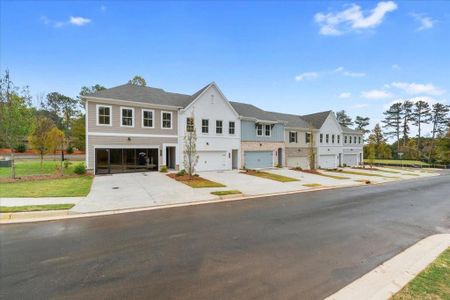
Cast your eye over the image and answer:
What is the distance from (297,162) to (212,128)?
50.9 ft

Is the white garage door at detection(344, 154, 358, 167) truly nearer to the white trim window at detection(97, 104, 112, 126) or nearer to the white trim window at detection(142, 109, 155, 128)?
the white trim window at detection(142, 109, 155, 128)

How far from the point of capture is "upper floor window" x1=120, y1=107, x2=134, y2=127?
19.0 meters

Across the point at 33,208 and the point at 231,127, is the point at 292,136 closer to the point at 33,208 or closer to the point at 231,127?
the point at 231,127

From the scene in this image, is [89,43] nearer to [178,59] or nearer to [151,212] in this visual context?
[178,59]

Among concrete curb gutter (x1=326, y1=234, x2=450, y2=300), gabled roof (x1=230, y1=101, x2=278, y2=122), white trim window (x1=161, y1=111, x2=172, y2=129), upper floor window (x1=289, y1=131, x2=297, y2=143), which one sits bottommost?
concrete curb gutter (x1=326, y1=234, x2=450, y2=300)

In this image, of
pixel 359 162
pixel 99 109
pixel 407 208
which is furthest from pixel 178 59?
pixel 359 162

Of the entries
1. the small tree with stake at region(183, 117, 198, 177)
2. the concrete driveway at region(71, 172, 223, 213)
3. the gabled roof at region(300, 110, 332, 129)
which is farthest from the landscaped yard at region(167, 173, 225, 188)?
the gabled roof at region(300, 110, 332, 129)

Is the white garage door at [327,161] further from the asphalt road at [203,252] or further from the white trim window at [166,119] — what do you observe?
the asphalt road at [203,252]

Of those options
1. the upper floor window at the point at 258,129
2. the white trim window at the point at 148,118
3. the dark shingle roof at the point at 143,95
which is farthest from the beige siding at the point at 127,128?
the upper floor window at the point at 258,129

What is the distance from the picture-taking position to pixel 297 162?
31.7 m

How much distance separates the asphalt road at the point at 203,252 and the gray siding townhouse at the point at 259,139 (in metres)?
17.3

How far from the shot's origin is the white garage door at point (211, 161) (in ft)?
74.2

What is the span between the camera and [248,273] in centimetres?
408

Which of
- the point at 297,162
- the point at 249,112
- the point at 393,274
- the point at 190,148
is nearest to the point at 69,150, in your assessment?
the point at 249,112
